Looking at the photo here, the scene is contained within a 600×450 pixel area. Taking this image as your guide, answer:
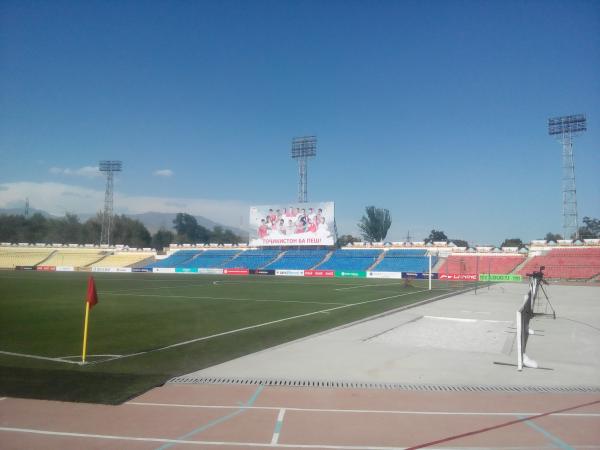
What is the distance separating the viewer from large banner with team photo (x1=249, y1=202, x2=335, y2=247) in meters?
61.8

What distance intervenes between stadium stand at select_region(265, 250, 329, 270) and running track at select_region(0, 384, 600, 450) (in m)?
56.5

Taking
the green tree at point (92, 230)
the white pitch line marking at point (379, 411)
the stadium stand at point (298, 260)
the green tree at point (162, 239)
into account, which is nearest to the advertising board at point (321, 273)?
the stadium stand at point (298, 260)

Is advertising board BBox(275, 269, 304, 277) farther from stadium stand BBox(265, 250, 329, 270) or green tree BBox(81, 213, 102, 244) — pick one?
green tree BBox(81, 213, 102, 244)

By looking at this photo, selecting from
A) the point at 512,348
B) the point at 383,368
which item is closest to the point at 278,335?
the point at 383,368

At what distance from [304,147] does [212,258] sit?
76.5 ft

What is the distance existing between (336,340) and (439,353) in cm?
297

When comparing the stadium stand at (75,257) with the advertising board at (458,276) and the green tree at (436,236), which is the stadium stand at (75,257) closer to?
the advertising board at (458,276)

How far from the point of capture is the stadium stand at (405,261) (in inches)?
2270

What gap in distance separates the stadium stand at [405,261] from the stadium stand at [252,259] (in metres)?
17.2

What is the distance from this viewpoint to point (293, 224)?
209ft

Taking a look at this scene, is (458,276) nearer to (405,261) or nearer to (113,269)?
(405,261)

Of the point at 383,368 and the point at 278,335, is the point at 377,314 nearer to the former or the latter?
the point at 278,335

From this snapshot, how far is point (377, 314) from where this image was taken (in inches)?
755

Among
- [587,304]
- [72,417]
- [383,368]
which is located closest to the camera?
[72,417]
